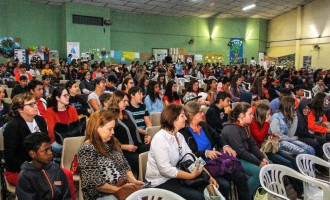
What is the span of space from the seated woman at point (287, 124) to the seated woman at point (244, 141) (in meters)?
0.76

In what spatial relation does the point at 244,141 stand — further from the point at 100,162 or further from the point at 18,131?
the point at 18,131

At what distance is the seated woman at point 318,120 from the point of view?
4602mm

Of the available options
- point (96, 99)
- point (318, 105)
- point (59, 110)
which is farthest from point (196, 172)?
point (318, 105)

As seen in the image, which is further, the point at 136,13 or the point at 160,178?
the point at 136,13

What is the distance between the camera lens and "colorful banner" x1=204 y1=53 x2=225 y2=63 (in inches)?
665

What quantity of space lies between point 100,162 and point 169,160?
594 millimetres

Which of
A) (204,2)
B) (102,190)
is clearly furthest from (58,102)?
(204,2)

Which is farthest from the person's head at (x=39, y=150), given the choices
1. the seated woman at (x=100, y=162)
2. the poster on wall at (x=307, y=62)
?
the poster on wall at (x=307, y=62)

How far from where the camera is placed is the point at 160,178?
2.56m

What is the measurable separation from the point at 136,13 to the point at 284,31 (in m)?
8.77

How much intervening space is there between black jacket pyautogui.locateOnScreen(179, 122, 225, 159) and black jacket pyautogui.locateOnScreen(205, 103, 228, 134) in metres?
0.67

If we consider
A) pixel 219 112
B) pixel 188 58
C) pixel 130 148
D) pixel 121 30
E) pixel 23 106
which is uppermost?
pixel 121 30

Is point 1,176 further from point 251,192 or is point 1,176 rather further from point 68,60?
A: point 68,60

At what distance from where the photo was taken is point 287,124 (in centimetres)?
413
